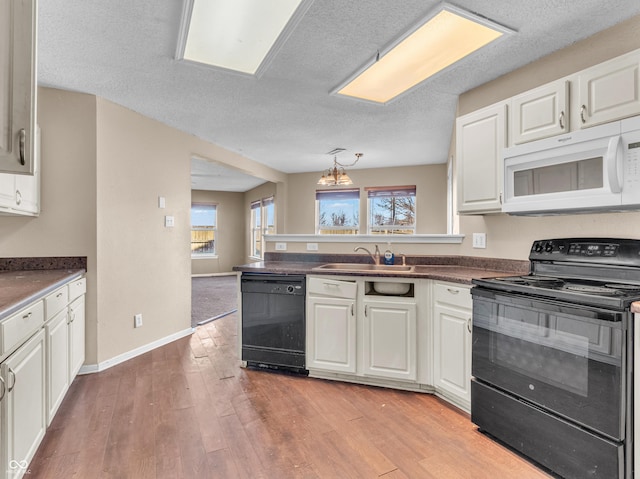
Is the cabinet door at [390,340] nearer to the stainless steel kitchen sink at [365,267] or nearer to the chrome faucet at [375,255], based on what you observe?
the stainless steel kitchen sink at [365,267]

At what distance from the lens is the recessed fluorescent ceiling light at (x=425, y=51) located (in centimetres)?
189

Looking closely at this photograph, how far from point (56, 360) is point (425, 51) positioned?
2977 millimetres

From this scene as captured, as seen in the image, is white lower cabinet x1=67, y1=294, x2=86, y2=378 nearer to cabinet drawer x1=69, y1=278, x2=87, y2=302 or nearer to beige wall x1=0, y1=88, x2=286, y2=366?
cabinet drawer x1=69, y1=278, x2=87, y2=302

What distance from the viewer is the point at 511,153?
6.94ft

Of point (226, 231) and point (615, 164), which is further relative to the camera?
point (226, 231)

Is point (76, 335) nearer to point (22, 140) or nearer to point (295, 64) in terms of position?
point (22, 140)

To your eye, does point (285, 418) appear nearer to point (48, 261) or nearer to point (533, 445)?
point (533, 445)

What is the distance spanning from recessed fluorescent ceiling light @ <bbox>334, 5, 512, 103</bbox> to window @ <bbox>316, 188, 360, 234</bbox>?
11.8 ft

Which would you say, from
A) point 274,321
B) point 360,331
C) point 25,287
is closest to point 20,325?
point 25,287

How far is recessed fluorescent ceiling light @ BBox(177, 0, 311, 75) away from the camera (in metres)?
1.73

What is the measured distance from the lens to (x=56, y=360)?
6.43 ft

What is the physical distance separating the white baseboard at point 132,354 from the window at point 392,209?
12.4 ft

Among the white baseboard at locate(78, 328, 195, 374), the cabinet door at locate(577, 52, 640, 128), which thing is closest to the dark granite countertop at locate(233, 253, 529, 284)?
the cabinet door at locate(577, 52, 640, 128)

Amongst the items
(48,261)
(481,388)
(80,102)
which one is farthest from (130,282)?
(481,388)
